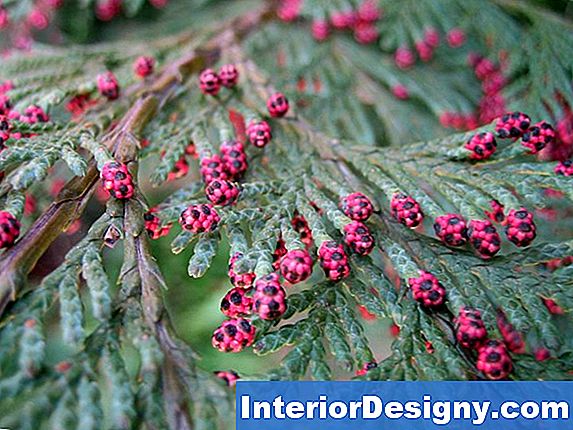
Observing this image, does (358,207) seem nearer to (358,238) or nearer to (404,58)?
(358,238)

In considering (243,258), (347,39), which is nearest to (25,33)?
(347,39)

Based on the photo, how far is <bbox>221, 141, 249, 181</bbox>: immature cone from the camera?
163 cm

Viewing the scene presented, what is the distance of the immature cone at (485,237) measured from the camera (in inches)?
56.1

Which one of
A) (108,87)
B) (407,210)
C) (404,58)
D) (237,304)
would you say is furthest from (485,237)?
(404,58)

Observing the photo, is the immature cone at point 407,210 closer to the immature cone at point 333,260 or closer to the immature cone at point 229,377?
the immature cone at point 333,260

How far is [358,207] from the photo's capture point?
146 centimetres

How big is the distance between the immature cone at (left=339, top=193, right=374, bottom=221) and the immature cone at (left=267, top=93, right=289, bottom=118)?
43cm

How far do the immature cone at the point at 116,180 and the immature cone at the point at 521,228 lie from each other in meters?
0.81

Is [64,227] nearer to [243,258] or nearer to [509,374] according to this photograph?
[243,258]

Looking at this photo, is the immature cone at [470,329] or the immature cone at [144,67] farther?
the immature cone at [144,67]

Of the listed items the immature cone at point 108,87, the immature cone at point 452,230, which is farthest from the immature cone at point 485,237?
the immature cone at point 108,87

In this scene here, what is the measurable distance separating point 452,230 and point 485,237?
71 mm

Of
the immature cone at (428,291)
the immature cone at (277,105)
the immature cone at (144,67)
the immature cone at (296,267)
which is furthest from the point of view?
the immature cone at (144,67)

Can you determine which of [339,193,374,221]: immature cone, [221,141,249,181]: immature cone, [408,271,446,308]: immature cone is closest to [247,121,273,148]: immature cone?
[221,141,249,181]: immature cone
